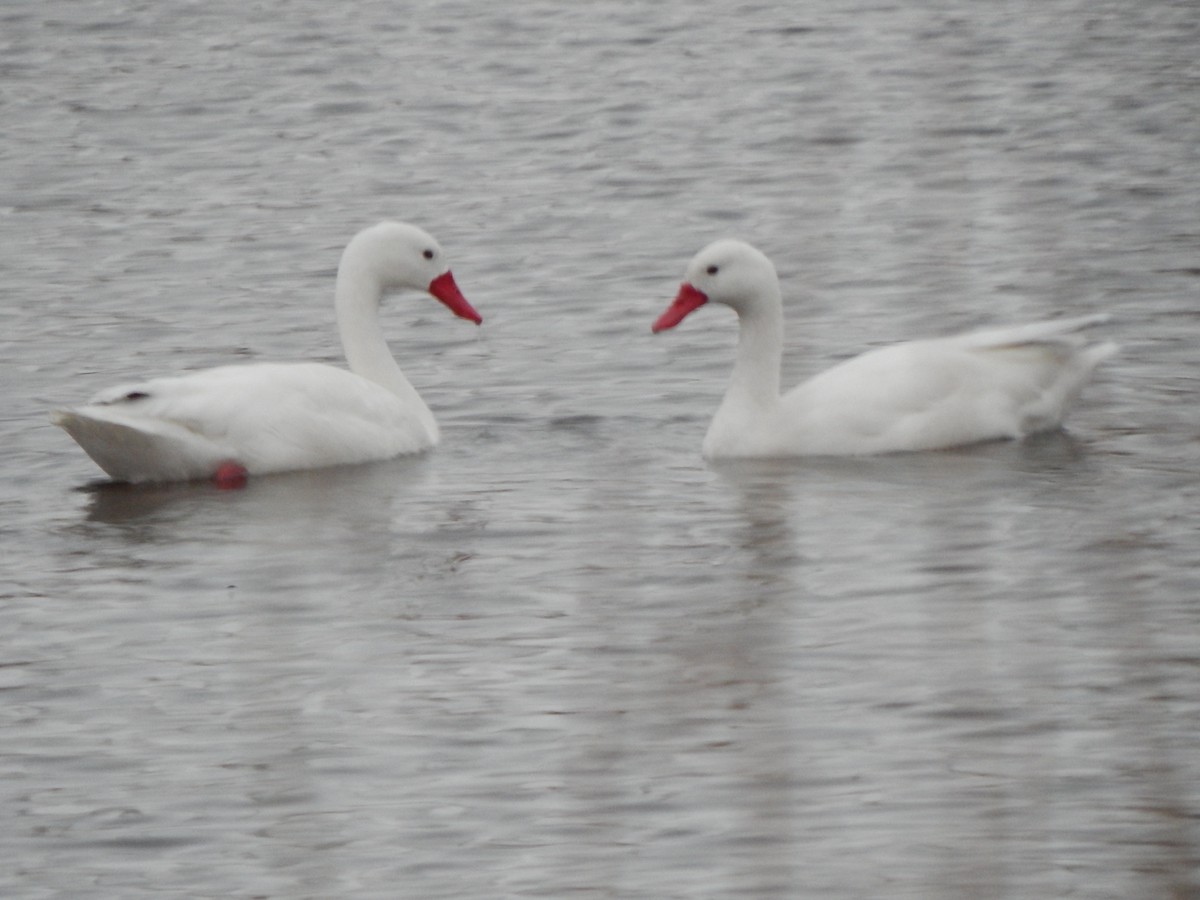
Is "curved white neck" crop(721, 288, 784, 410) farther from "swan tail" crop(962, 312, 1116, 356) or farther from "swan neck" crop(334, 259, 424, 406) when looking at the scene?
"swan neck" crop(334, 259, 424, 406)

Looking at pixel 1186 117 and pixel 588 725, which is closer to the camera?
pixel 588 725

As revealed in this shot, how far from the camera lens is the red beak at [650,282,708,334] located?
36.1 ft

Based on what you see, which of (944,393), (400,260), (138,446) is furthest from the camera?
(400,260)

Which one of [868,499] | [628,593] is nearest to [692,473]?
[868,499]

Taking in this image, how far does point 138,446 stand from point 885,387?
316cm

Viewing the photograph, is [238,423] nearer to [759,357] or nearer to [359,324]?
[359,324]

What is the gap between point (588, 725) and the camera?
23.1ft

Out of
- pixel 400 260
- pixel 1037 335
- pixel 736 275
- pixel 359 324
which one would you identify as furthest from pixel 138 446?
pixel 1037 335

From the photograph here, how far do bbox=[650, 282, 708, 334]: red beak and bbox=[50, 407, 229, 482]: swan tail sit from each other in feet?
6.83

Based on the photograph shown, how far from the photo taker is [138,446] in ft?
33.7

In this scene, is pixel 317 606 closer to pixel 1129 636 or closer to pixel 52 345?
pixel 1129 636

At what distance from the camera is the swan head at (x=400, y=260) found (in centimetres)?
1166

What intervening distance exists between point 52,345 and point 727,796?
795cm

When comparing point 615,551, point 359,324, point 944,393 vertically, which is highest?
point 615,551
